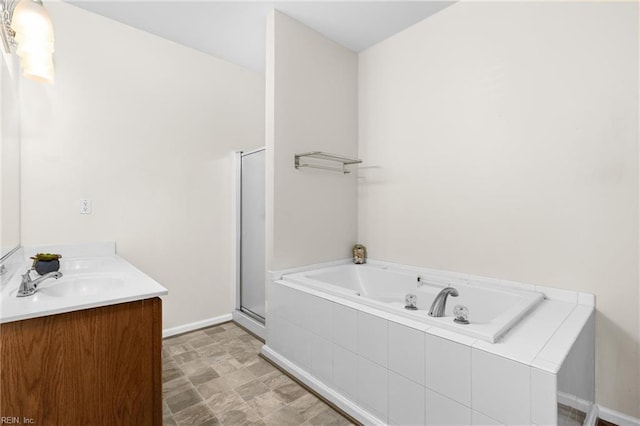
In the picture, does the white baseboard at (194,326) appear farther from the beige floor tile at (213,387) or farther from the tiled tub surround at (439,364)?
the tiled tub surround at (439,364)

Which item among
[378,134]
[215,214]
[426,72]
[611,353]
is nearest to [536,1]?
[426,72]

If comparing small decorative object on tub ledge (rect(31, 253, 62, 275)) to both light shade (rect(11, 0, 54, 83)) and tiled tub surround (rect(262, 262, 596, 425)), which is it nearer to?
light shade (rect(11, 0, 54, 83))

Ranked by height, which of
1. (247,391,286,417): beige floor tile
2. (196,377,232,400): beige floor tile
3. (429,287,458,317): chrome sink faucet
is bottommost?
(247,391,286,417): beige floor tile

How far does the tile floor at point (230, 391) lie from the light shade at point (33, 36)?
185 cm

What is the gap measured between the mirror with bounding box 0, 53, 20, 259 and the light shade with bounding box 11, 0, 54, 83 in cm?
22

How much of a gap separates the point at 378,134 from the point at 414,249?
1060 millimetres

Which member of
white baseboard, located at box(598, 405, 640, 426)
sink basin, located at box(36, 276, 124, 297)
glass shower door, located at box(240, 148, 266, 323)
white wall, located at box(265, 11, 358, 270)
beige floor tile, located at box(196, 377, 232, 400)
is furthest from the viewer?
glass shower door, located at box(240, 148, 266, 323)

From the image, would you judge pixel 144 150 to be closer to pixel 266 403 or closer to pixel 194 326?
pixel 194 326

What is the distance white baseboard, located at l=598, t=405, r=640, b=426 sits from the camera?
4.99 feet

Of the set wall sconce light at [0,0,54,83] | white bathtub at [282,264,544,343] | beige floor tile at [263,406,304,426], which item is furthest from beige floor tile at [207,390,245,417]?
wall sconce light at [0,0,54,83]

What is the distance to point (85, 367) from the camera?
3.60 feet

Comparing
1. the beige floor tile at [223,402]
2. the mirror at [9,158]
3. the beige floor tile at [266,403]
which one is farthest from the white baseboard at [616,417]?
the mirror at [9,158]

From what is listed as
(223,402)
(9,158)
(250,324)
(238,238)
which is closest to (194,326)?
(250,324)

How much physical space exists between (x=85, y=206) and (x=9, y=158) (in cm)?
61
